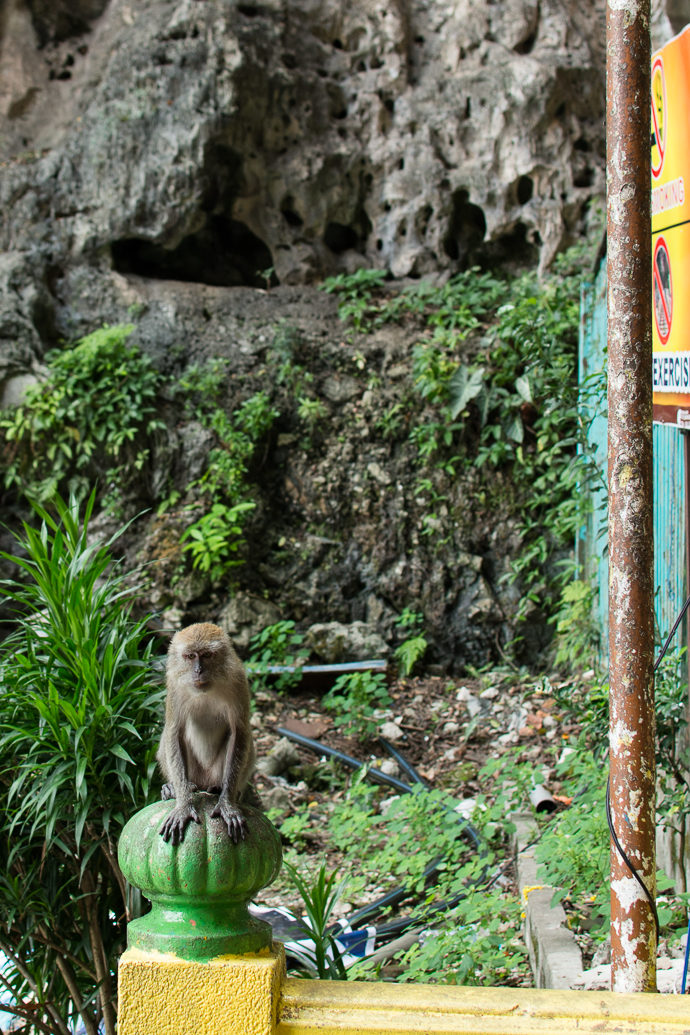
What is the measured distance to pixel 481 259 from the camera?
9148mm

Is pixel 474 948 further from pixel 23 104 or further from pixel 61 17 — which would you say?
pixel 61 17

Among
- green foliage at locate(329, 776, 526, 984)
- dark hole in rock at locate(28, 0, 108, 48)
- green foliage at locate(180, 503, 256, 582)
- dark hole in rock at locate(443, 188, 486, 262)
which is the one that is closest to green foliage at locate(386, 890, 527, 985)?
green foliage at locate(329, 776, 526, 984)

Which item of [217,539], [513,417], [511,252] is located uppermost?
[511,252]

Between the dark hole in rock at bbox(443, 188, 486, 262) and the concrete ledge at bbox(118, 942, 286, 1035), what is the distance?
8.70m

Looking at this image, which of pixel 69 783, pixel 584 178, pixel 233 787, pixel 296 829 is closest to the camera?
pixel 233 787

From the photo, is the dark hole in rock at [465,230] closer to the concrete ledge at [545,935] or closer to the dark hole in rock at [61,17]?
the dark hole in rock at [61,17]

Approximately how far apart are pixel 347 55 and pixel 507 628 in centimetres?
745

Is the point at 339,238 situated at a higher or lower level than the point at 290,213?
lower

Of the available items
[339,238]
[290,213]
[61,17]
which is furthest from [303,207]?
[61,17]

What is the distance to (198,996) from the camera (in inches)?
65.5

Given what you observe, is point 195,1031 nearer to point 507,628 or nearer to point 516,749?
point 516,749

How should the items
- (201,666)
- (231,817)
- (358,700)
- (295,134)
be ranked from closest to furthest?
1. (231,817)
2. (201,666)
3. (358,700)
4. (295,134)

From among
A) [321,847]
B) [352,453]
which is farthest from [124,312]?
[321,847]

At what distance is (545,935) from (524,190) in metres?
8.22
